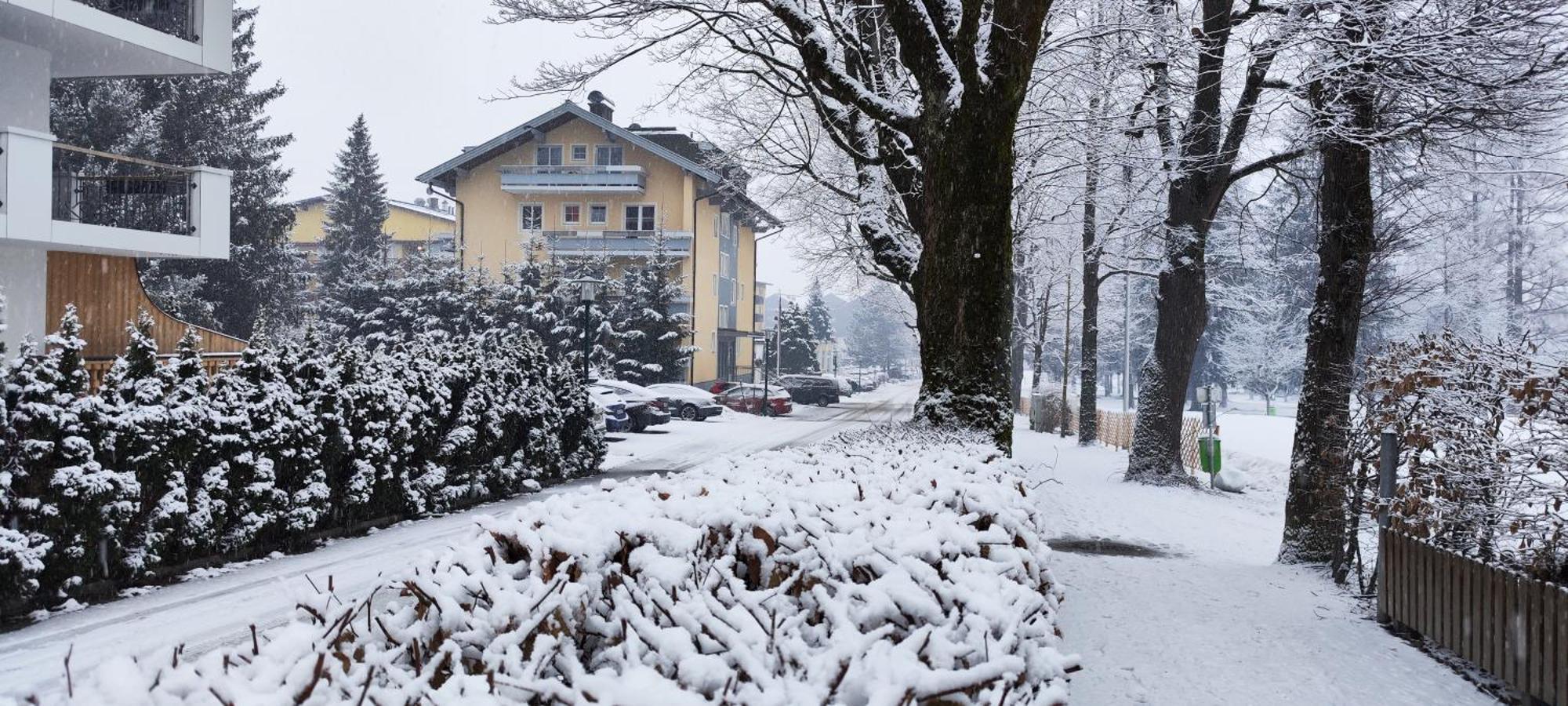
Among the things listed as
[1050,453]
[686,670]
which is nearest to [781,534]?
[686,670]

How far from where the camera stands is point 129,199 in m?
16.2

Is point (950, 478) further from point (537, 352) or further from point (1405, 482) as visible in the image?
point (537, 352)

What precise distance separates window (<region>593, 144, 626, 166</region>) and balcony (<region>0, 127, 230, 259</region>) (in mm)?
27578

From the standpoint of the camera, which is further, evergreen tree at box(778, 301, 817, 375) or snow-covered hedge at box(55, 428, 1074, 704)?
evergreen tree at box(778, 301, 817, 375)

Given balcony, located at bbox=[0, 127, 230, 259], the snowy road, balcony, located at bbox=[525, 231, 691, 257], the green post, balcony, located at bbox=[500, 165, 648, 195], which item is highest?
balcony, located at bbox=[500, 165, 648, 195]

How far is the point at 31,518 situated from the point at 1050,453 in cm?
2023

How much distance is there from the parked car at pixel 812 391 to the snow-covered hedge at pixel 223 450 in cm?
3252

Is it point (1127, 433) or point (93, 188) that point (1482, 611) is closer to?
point (93, 188)

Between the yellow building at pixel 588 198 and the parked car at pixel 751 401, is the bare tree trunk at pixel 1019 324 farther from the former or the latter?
the yellow building at pixel 588 198

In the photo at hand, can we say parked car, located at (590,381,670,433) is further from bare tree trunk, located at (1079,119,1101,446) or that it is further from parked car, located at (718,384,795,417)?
bare tree trunk, located at (1079,119,1101,446)

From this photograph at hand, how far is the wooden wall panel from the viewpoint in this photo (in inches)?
631

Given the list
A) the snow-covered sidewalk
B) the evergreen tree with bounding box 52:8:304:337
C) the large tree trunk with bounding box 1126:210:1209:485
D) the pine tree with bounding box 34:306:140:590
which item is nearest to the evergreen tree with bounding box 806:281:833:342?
the evergreen tree with bounding box 52:8:304:337

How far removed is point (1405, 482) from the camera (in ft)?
25.1

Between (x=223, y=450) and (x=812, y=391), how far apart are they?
3869 cm
